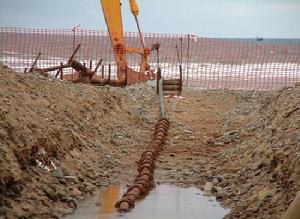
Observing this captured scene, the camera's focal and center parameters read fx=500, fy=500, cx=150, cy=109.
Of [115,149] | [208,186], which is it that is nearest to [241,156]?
[208,186]

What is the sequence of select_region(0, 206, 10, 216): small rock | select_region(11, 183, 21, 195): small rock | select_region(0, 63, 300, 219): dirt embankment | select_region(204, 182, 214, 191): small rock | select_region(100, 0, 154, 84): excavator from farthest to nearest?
select_region(100, 0, 154, 84): excavator, select_region(204, 182, 214, 191): small rock, select_region(0, 63, 300, 219): dirt embankment, select_region(11, 183, 21, 195): small rock, select_region(0, 206, 10, 216): small rock

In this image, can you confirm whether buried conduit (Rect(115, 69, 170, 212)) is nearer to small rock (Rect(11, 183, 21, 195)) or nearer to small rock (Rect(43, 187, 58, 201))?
small rock (Rect(43, 187, 58, 201))

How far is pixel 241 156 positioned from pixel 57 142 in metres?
3.31

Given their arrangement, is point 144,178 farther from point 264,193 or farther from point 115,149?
point 115,149

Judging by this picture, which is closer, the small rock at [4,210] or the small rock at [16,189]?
the small rock at [4,210]

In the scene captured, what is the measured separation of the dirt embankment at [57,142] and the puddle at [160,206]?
0.27m

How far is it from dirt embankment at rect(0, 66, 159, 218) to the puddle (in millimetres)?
269

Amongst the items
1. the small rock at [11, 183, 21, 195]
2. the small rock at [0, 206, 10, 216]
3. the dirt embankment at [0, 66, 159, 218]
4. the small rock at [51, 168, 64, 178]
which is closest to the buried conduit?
the dirt embankment at [0, 66, 159, 218]

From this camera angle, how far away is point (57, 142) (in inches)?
334

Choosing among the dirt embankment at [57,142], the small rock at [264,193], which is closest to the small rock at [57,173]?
the dirt embankment at [57,142]

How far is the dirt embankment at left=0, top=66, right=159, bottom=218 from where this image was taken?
6.58 meters

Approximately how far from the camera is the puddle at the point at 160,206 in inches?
267

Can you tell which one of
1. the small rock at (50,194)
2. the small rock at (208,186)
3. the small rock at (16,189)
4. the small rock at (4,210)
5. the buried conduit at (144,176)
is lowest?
the small rock at (208,186)

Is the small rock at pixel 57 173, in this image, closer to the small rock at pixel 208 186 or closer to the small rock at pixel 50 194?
the small rock at pixel 50 194
